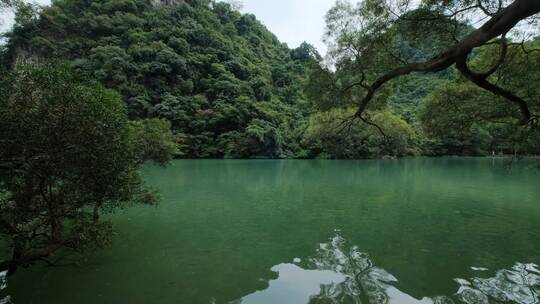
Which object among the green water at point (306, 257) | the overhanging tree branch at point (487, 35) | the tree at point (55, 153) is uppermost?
the overhanging tree branch at point (487, 35)

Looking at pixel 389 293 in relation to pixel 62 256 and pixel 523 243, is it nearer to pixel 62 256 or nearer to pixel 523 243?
pixel 523 243

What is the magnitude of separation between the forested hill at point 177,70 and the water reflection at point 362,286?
3691cm

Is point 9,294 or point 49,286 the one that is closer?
point 9,294

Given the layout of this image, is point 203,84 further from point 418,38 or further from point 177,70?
point 418,38

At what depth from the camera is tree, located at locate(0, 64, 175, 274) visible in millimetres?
4035

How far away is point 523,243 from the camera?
23.8ft

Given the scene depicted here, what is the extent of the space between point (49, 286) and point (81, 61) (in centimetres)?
4978

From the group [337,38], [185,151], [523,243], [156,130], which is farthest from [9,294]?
[185,151]

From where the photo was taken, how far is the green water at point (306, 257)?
15.5 ft

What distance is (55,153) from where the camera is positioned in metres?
4.14

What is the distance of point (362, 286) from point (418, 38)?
227 inches

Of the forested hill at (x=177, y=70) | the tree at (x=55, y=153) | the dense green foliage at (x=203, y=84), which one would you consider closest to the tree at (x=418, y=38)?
the tree at (x=55, y=153)

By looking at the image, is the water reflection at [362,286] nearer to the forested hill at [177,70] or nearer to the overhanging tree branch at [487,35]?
the overhanging tree branch at [487,35]

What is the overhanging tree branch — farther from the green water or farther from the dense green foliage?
the dense green foliage
